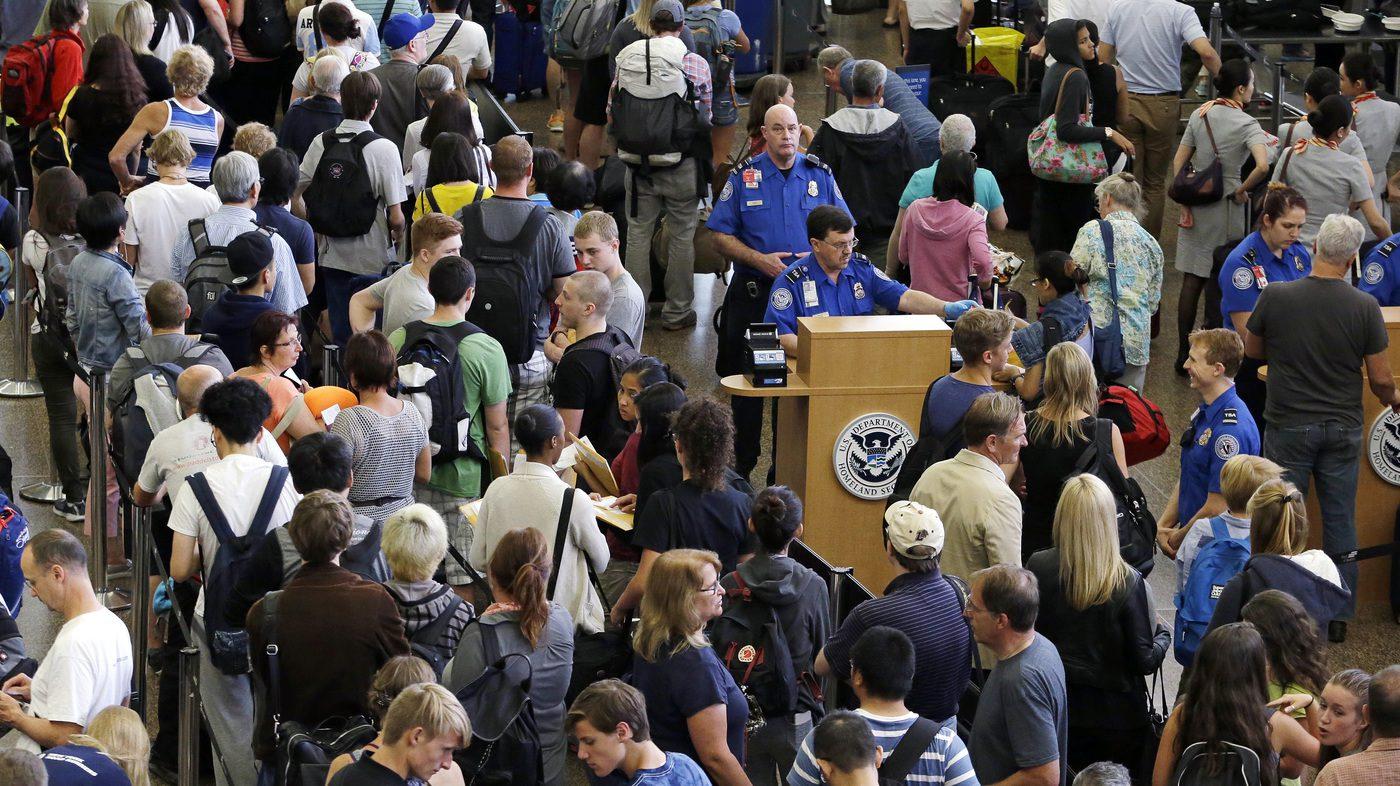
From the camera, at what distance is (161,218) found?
26.9ft

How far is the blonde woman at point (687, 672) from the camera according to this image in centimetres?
494

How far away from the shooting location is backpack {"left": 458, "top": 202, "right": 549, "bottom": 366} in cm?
784

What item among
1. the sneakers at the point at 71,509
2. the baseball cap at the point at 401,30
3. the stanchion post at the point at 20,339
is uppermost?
the baseball cap at the point at 401,30

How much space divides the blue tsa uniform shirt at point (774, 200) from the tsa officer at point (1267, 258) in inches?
76.8

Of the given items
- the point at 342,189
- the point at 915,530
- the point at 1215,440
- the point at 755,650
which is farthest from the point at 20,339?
the point at 1215,440

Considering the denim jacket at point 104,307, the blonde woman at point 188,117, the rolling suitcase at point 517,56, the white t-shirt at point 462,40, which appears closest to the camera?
the denim jacket at point 104,307

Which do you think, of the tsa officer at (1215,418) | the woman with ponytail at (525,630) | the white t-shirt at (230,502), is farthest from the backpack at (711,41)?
the woman with ponytail at (525,630)

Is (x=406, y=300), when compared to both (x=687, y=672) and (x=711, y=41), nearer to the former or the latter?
(x=687, y=672)

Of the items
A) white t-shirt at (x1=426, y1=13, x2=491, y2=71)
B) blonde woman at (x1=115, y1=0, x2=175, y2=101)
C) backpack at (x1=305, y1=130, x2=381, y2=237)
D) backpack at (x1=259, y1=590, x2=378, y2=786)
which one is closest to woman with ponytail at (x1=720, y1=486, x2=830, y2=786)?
backpack at (x1=259, y1=590, x2=378, y2=786)

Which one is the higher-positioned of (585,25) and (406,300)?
(585,25)

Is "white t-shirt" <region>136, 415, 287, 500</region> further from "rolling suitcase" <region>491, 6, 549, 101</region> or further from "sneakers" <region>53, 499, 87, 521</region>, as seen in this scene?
"rolling suitcase" <region>491, 6, 549, 101</region>

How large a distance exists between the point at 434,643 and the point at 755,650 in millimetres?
991

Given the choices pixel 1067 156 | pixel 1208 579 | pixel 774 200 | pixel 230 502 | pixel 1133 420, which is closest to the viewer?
pixel 230 502

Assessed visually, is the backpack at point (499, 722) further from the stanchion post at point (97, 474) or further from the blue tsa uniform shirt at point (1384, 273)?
the blue tsa uniform shirt at point (1384, 273)
